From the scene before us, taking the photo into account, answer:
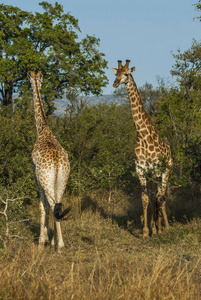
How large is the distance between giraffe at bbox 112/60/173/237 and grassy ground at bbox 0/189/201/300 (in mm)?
550

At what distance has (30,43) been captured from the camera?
29.0m

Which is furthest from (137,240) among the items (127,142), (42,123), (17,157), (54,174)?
(127,142)

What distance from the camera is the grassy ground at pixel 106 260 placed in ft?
14.1

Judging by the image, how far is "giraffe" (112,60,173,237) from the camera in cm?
A: 904

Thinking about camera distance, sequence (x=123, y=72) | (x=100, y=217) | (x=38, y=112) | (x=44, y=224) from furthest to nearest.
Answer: (x=100, y=217) < (x=38, y=112) < (x=123, y=72) < (x=44, y=224)

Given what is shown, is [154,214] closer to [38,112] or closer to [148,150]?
[148,150]

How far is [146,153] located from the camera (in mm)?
9148

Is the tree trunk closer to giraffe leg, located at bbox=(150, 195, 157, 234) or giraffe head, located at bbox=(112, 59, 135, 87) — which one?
giraffe head, located at bbox=(112, 59, 135, 87)

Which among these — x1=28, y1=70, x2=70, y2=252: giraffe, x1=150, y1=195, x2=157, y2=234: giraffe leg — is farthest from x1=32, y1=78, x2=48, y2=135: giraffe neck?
x1=150, y1=195, x2=157, y2=234: giraffe leg

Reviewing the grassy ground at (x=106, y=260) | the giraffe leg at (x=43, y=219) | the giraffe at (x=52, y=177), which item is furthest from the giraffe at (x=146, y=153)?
the giraffe leg at (x=43, y=219)

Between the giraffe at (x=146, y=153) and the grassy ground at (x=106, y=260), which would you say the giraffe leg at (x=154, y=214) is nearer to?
the giraffe at (x=146, y=153)

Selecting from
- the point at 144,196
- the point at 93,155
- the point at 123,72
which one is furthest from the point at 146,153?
the point at 93,155

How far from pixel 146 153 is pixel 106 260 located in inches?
155

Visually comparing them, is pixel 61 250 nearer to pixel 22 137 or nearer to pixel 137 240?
pixel 137 240
